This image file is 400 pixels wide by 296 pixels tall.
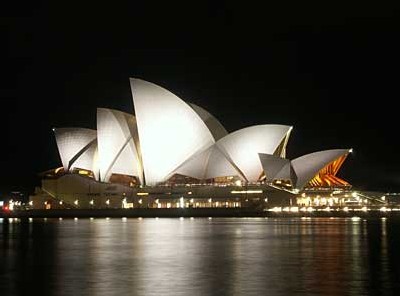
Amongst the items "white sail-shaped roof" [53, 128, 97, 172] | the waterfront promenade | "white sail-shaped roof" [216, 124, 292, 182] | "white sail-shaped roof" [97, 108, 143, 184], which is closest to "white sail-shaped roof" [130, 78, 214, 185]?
"white sail-shaped roof" [216, 124, 292, 182]


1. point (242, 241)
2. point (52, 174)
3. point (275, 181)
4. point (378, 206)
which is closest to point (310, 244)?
point (242, 241)

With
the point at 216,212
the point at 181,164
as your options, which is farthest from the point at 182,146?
the point at 216,212

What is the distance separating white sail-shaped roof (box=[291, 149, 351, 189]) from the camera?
85.0 m

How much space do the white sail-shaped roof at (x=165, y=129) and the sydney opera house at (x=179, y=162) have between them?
105 millimetres

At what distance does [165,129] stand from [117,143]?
762cm

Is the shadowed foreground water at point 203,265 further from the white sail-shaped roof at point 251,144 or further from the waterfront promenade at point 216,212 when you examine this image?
the white sail-shaped roof at point 251,144

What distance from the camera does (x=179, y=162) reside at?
271 feet

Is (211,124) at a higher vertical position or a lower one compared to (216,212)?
higher

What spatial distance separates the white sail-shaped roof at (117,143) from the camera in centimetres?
8294

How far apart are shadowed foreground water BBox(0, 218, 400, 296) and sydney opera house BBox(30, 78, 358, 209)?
124ft

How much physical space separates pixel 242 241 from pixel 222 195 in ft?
162

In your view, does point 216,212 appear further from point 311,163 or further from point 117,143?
point 117,143

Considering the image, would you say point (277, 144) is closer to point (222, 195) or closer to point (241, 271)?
point (222, 195)

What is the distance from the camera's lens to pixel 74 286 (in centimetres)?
2277
